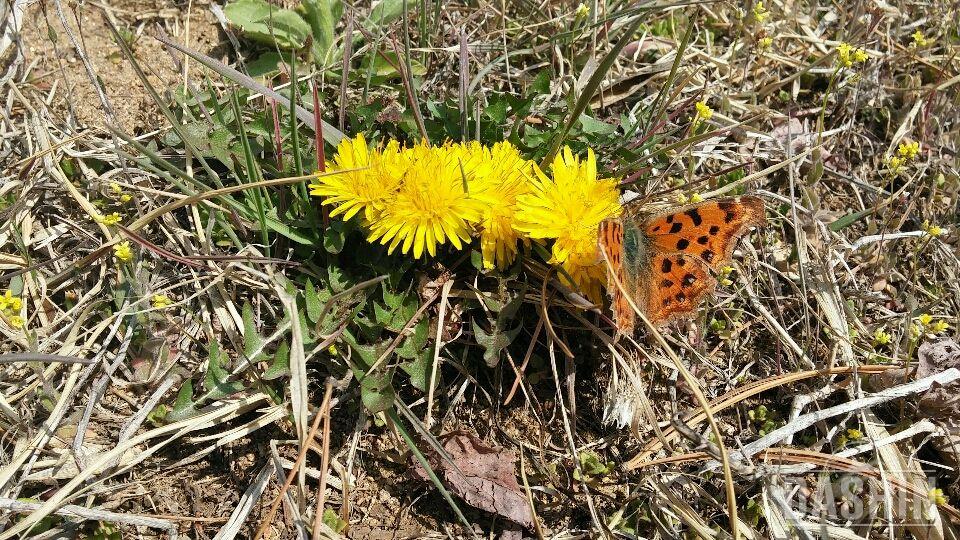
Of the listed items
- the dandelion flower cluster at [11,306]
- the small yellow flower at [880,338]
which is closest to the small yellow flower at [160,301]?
the dandelion flower cluster at [11,306]

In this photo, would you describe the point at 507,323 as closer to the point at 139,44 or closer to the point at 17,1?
the point at 139,44

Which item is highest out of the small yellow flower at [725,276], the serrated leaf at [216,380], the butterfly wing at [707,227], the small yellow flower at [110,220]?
the butterfly wing at [707,227]

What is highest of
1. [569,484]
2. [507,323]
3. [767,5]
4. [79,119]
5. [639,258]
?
[767,5]

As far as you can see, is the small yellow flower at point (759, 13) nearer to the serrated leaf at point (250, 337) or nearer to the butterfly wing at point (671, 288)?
the butterfly wing at point (671, 288)

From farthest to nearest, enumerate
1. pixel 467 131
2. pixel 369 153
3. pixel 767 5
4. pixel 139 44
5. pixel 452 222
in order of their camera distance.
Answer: pixel 767 5, pixel 139 44, pixel 467 131, pixel 369 153, pixel 452 222

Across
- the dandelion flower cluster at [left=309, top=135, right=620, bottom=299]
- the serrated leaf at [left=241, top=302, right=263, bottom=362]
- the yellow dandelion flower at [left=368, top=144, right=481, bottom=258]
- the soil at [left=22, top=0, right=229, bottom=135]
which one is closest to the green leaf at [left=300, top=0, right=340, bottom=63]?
the soil at [left=22, top=0, right=229, bottom=135]

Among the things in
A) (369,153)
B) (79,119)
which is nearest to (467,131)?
(369,153)

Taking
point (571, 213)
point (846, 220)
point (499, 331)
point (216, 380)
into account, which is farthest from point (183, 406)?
point (846, 220)

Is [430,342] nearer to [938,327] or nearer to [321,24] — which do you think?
[321,24]
